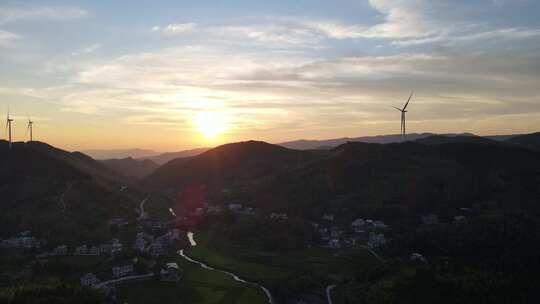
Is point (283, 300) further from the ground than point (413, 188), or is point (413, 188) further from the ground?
point (413, 188)

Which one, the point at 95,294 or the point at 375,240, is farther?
the point at 375,240

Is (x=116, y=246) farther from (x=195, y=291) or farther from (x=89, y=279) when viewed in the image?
(x=195, y=291)

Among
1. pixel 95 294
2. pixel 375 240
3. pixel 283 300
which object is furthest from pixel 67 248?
pixel 375 240

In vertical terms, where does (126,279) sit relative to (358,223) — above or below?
below

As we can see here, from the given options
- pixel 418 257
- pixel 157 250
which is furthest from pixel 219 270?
pixel 418 257

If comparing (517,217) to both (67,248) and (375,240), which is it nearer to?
(375,240)

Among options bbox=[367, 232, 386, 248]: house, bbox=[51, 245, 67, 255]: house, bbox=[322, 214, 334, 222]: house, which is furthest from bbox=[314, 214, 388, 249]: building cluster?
bbox=[51, 245, 67, 255]: house
